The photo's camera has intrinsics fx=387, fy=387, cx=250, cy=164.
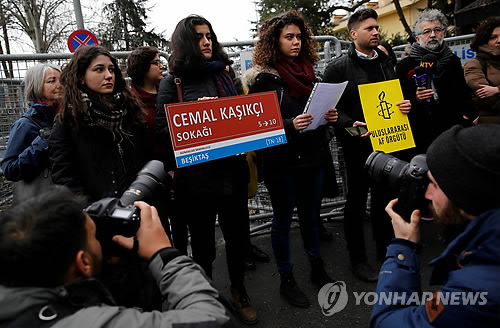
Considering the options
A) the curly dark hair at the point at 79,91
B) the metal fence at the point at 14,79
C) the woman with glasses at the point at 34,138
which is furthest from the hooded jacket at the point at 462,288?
the metal fence at the point at 14,79

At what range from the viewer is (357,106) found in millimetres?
3139

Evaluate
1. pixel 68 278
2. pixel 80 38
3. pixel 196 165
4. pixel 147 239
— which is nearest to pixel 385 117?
pixel 196 165

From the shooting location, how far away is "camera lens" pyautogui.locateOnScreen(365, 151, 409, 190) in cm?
176

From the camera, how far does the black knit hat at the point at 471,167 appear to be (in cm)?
112

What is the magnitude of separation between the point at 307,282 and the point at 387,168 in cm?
174

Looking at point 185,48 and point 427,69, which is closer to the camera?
point 185,48

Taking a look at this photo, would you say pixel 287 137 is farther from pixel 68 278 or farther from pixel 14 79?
pixel 14 79

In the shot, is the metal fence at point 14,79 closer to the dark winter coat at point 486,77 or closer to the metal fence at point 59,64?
the metal fence at point 59,64

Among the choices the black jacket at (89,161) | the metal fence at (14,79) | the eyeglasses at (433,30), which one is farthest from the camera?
the eyeglasses at (433,30)

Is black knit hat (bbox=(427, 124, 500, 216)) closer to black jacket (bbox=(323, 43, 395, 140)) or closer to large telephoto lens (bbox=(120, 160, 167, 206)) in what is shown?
large telephoto lens (bbox=(120, 160, 167, 206))

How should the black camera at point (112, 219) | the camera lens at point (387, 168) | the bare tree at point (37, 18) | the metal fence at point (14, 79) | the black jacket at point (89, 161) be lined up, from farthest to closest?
the bare tree at point (37, 18) < the metal fence at point (14, 79) < the black jacket at point (89, 161) < the camera lens at point (387, 168) < the black camera at point (112, 219)

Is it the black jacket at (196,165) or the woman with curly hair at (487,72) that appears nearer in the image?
the black jacket at (196,165)

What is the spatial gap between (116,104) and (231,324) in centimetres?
167

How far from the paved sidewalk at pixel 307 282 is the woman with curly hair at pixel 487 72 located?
1.37 metres
